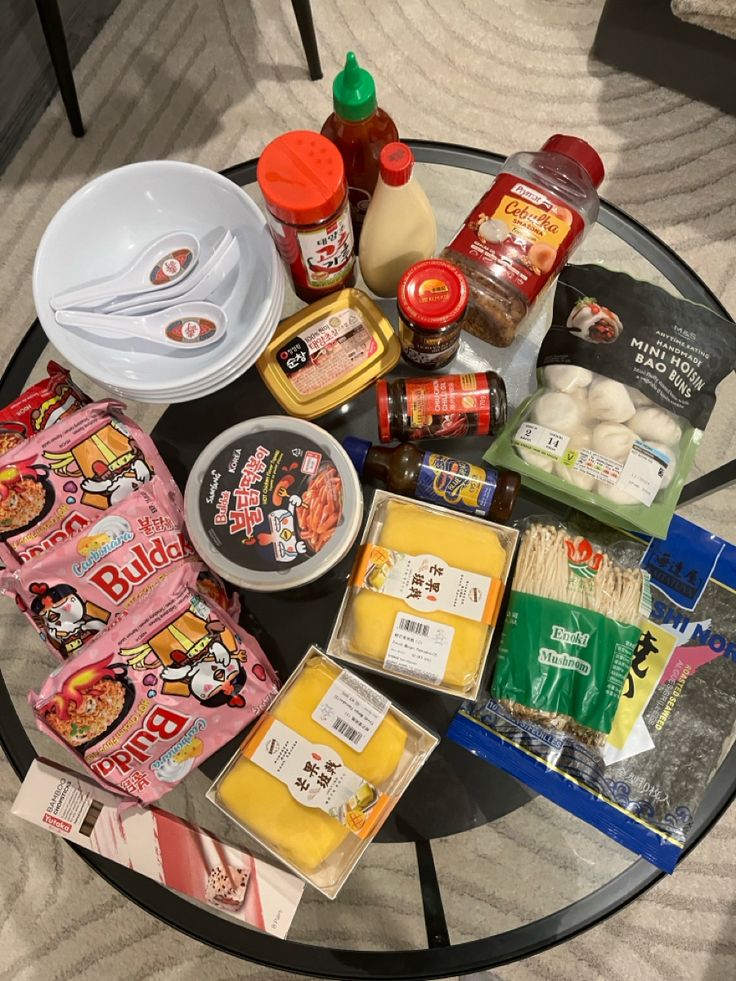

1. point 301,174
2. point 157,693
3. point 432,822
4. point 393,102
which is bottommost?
point 432,822

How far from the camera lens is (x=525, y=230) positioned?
0.88 meters

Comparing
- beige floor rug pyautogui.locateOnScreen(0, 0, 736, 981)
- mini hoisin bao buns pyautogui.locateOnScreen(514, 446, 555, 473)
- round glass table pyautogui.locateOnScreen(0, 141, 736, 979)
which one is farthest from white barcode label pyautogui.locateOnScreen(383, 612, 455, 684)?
beige floor rug pyautogui.locateOnScreen(0, 0, 736, 981)

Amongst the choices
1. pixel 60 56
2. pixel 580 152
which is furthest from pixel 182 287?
pixel 60 56

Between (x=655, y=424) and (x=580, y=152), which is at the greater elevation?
(x=580, y=152)

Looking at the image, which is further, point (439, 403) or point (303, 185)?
point (439, 403)

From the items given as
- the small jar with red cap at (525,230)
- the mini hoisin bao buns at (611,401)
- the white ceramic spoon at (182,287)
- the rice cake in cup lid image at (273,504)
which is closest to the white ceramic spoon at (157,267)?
the white ceramic spoon at (182,287)

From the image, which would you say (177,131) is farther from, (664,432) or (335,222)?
(664,432)

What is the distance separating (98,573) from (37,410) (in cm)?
23

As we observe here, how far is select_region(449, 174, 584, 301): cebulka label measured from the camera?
88 centimetres

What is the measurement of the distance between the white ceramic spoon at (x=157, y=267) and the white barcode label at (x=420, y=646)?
0.52 m

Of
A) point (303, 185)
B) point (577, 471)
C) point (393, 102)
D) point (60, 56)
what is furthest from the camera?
point (393, 102)

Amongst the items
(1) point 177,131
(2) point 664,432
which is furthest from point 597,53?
(2) point 664,432

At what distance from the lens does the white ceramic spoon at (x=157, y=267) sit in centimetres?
92

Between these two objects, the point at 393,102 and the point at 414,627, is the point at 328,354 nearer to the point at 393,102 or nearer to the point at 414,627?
the point at 414,627
